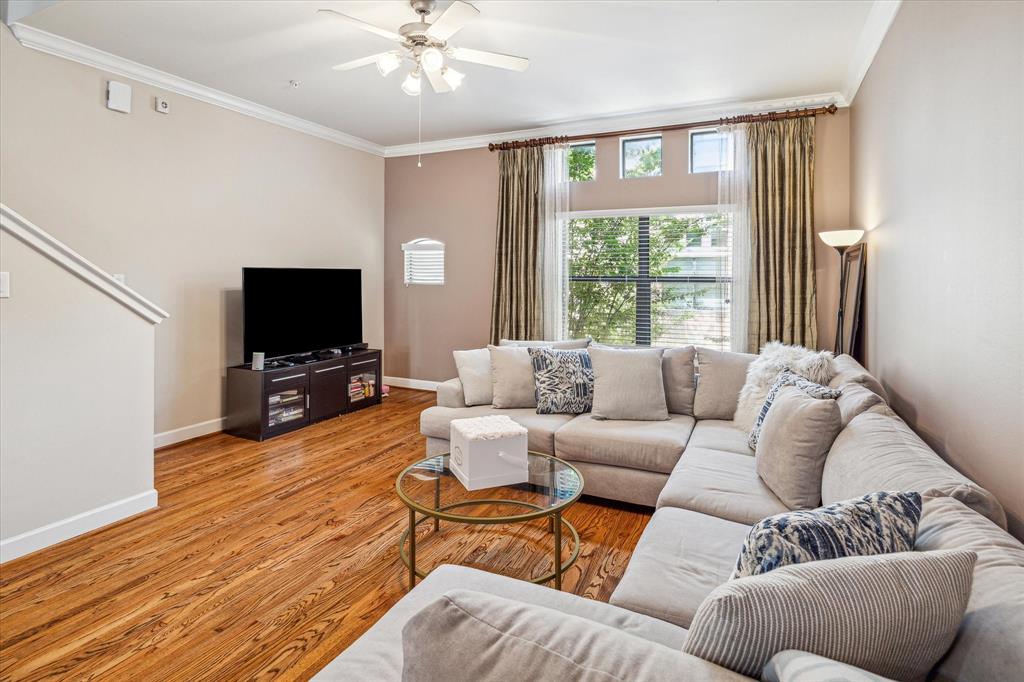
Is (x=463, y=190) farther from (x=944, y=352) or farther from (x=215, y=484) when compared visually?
(x=944, y=352)

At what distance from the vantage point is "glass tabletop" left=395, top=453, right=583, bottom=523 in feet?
7.01

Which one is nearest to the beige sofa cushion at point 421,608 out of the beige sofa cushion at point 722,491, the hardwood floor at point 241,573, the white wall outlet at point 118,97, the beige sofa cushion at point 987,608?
the beige sofa cushion at point 987,608

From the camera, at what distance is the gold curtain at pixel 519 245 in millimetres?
5457

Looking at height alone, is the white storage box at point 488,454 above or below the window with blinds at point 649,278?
below

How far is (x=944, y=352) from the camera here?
6.63ft

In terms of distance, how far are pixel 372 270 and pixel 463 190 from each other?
1418mm

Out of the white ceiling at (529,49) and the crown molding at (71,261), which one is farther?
the white ceiling at (529,49)

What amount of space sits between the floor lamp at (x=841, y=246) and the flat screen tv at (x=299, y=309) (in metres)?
4.19

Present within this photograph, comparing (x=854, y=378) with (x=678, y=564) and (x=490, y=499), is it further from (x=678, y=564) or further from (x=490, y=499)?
(x=490, y=499)

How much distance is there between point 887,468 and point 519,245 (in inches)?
169

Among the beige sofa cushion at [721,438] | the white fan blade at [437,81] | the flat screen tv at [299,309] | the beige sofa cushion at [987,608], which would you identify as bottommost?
the beige sofa cushion at [721,438]

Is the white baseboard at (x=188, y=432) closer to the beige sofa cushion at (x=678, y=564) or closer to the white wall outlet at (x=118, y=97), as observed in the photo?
the white wall outlet at (x=118, y=97)

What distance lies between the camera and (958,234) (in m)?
1.89

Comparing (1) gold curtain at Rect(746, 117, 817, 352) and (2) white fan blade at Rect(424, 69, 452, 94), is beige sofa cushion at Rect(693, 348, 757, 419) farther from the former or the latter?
(2) white fan blade at Rect(424, 69, 452, 94)
